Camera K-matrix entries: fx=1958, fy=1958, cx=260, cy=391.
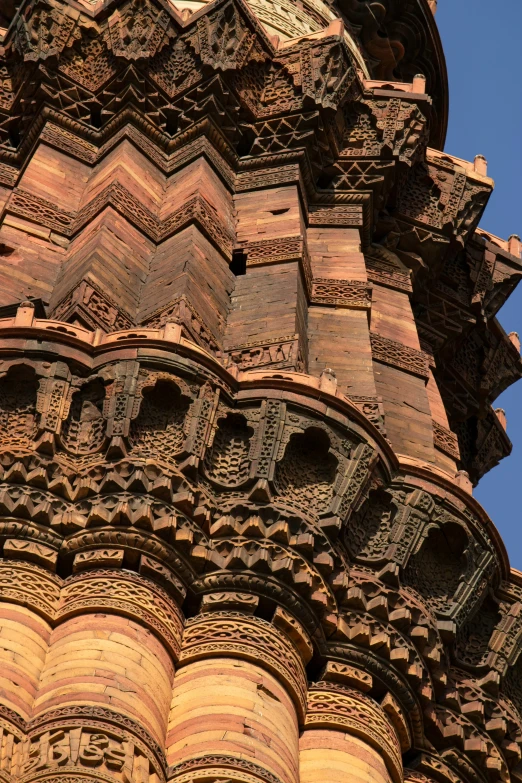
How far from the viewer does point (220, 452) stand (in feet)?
43.9

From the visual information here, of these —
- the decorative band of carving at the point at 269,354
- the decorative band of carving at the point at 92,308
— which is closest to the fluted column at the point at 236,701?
the decorative band of carving at the point at 269,354

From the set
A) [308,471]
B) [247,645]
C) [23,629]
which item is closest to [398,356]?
[308,471]

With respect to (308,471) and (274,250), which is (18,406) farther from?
(274,250)

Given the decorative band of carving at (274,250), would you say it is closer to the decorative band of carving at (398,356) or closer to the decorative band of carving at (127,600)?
the decorative band of carving at (398,356)

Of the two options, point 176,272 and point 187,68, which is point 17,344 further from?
point 187,68

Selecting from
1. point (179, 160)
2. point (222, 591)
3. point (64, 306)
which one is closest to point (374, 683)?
point (222, 591)

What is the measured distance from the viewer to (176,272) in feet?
51.0

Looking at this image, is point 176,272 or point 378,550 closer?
point 378,550

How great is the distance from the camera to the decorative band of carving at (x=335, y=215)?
61.4 ft

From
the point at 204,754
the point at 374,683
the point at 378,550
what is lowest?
the point at 204,754

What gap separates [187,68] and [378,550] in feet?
24.0

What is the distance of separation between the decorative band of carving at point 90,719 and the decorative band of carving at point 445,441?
6348 mm

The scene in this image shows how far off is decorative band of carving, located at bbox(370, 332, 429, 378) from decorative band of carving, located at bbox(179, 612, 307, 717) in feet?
16.8

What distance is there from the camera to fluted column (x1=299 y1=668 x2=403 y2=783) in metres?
12.0
